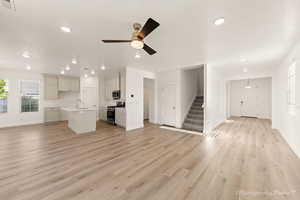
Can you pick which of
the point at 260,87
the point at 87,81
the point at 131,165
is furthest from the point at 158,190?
the point at 260,87

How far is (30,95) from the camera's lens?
21.1ft

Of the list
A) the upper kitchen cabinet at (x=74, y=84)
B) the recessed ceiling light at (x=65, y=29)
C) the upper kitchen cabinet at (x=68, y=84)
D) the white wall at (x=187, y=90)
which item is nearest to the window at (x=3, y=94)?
the upper kitchen cabinet at (x=68, y=84)

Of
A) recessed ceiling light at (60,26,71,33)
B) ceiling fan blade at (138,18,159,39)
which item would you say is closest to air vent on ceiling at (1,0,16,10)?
recessed ceiling light at (60,26,71,33)

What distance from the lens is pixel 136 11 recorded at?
1868 mm

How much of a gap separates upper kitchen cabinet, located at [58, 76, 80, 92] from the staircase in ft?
21.7

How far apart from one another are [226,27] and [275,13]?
0.64 m

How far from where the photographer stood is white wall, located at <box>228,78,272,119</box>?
8.34 meters

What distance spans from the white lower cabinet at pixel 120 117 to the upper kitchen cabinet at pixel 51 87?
380 centimetres

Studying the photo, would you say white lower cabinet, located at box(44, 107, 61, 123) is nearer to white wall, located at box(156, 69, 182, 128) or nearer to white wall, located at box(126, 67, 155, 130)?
white wall, located at box(126, 67, 155, 130)

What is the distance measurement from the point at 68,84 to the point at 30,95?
1.80 meters

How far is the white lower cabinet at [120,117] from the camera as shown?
18.7ft

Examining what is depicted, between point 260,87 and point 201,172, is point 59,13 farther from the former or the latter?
point 260,87

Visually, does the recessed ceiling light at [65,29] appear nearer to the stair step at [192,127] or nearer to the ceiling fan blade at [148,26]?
the ceiling fan blade at [148,26]

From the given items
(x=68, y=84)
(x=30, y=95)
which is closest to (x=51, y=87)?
(x=68, y=84)
